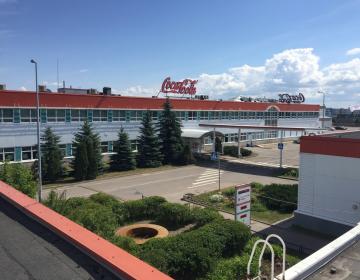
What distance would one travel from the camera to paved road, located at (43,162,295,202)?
28797 millimetres

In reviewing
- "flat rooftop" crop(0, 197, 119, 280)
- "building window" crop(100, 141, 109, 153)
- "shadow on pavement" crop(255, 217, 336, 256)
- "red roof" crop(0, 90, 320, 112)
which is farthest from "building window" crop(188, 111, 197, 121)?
"flat rooftop" crop(0, 197, 119, 280)

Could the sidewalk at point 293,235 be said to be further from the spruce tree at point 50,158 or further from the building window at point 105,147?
the building window at point 105,147

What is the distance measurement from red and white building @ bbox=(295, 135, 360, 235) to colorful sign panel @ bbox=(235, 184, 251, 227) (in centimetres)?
428

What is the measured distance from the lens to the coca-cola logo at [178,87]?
50.9m

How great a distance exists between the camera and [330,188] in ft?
61.4

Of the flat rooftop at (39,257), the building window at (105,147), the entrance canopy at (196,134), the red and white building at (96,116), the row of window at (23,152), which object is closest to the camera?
the flat rooftop at (39,257)

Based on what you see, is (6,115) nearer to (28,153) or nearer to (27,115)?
(27,115)

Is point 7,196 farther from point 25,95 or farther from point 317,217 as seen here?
point 25,95

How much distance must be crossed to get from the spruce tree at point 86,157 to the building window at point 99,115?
16.4 feet

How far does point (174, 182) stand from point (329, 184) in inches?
649

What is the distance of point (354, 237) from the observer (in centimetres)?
824

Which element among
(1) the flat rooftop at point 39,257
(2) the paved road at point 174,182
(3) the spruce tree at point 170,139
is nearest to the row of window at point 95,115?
(3) the spruce tree at point 170,139

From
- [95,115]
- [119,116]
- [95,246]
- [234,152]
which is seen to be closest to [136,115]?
[119,116]

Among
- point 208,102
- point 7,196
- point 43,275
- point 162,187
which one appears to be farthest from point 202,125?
point 43,275
